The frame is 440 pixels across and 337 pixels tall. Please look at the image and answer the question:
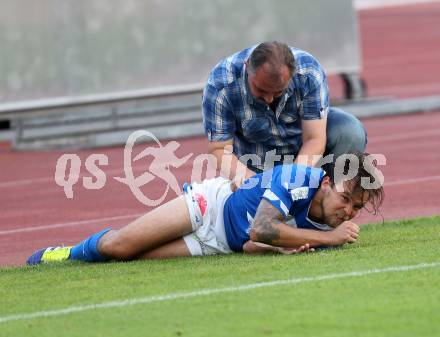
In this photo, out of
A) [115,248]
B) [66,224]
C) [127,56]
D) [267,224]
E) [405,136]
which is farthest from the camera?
[127,56]

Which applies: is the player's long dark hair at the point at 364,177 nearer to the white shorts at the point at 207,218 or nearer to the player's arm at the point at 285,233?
the player's arm at the point at 285,233

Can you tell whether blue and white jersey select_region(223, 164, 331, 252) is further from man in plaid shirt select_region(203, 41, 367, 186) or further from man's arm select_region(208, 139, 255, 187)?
man in plaid shirt select_region(203, 41, 367, 186)

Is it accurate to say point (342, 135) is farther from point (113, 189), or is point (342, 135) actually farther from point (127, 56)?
point (127, 56)

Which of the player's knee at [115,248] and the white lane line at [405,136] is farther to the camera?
the white lane line at [405,136]

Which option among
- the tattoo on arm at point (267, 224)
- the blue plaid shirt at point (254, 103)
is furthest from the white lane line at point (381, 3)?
the tattoo on arm at point (267, 224)

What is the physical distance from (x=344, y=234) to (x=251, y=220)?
0.65 meters

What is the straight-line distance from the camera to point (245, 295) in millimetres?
7188

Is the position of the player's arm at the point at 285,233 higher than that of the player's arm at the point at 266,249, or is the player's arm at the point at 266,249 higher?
the player's arm at the point at 285,233

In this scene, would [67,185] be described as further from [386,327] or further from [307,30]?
[386,327]

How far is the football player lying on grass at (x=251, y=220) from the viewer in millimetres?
8352

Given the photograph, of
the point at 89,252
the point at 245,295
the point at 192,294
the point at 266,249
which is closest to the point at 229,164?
the point at 266,249

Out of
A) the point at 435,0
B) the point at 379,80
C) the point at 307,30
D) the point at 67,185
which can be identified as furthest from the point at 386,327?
the point at 435,0

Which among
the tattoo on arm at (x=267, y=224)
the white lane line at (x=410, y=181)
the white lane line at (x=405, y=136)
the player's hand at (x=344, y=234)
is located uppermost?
the tattoo on arm at (x=267, y=224)

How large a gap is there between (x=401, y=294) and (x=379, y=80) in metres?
19.0
